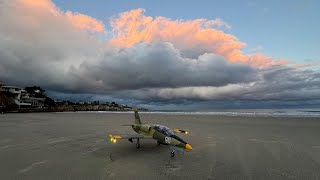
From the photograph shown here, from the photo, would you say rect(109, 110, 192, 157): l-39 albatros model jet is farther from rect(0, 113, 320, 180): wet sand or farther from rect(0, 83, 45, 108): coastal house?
rect(0, 83, 45, 108): coastal house

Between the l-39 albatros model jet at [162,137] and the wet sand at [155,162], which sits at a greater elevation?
the l-39 albatros model jet at [162,137]

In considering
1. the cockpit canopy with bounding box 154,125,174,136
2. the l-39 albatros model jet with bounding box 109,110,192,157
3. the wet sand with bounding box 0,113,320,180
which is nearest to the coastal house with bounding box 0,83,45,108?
the wet sand with bounding box 0,113,320,180

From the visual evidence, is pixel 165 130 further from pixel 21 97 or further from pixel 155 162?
pixel 21 97

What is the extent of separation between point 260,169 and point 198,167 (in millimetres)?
3658

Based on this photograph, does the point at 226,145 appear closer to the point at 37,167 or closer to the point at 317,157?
the point at 317,157

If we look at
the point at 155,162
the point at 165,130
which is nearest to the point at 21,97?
the point at 165,130

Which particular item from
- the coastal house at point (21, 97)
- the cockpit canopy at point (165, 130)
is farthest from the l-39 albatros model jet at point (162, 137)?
the coastal house at point (21, 97)

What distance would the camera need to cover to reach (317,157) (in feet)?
57.7

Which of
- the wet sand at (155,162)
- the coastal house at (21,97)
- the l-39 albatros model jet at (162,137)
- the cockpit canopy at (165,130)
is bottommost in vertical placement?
the wet sand at (155,162)

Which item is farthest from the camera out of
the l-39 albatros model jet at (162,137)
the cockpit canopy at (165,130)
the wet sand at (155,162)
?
the cockpit canopy at (165,130)

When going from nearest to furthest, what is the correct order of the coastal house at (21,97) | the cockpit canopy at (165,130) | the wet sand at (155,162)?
the wet sand at (155,162) < the cockpit canopy at (165,130) < the coastal house at (21,97)

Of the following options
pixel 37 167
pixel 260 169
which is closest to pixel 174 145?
pixel 260 169

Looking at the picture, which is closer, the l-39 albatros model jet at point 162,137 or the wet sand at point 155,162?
the wet sand at point 155,162

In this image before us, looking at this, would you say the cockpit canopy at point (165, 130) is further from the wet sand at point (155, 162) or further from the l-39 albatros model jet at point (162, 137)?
the wet sand at point (155, 162)
